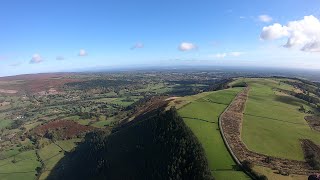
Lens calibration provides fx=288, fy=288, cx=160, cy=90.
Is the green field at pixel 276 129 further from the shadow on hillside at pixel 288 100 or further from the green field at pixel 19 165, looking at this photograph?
the green field at pixel 19 165

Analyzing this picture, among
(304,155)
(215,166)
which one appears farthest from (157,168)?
(304,155)

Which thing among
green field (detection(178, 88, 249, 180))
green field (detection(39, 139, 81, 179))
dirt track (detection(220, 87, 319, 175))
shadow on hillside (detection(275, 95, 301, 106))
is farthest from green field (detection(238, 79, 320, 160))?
green field (detection(39, 139, 81, 179))

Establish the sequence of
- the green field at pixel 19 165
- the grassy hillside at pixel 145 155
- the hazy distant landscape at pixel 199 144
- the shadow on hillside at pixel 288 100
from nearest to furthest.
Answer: the hazy distant landscape at pixel 199 144 < the grassy hillside at pixel 145 155 < the green field at pixel 19 165 < the shadow on hillside at pixel 288 100

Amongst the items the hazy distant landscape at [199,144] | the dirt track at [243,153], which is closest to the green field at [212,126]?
the hazy distant landscape at [199,144]

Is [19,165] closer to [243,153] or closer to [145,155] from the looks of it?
[145,155]

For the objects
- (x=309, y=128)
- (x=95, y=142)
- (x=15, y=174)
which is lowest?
(x=15, y=174)

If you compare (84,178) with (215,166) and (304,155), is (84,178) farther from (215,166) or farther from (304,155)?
(304,155)
